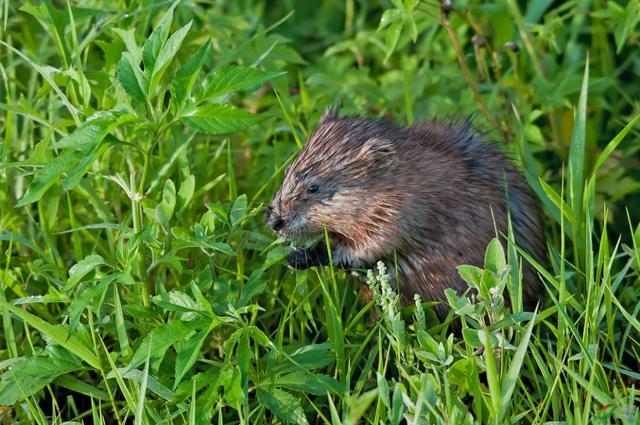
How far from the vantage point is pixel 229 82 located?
10.4 ft

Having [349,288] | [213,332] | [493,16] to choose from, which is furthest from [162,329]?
[493,16]

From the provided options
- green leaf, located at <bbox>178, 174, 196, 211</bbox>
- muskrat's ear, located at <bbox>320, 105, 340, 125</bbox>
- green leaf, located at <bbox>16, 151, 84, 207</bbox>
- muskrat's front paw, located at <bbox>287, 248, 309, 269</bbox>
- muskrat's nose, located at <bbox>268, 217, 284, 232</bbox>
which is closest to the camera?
green leaf, located at <bbox>16, 151, 84, 207</bbox>

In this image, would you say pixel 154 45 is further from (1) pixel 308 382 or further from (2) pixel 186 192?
(1) pixel 308 382

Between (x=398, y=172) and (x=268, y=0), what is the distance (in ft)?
9.36

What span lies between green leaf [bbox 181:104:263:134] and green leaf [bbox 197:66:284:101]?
1.7 inches

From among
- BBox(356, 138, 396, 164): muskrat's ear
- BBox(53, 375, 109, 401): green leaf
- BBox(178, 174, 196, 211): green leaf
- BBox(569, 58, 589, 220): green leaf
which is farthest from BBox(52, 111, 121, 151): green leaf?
BBox(569, 58, 589, 220): green leaf

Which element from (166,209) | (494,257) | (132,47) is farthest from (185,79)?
(494,257)

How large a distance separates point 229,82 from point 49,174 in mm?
627

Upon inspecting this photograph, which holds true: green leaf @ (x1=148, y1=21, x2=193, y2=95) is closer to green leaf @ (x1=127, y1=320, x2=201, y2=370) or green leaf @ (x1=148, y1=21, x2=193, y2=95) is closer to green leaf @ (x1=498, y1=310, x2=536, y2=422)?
green leaf @ (x1=127, y1=320, x2=201, y2=370)

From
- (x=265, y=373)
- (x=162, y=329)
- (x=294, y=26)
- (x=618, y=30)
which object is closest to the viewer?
(x=162, y=329)

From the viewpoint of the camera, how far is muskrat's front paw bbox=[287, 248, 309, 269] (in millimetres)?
3662

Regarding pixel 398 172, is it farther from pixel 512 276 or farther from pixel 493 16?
pixel 493 16

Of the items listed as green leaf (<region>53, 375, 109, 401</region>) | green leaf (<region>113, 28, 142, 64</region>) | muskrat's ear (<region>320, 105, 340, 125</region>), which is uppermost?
green leaf (<region>113, 28, 142, 64</region>)

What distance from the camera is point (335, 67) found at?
5.11 meters
